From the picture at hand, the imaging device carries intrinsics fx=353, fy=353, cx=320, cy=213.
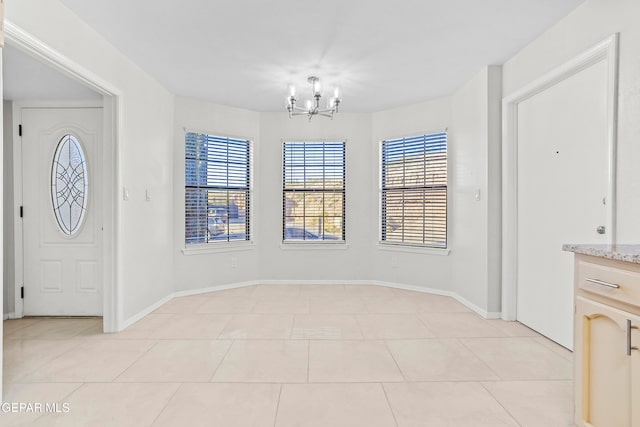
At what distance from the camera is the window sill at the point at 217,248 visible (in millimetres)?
4739

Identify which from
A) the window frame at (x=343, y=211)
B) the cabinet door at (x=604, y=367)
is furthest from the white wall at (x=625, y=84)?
the window frame at (x=343, y=211)

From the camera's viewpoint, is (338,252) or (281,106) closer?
(281,106)

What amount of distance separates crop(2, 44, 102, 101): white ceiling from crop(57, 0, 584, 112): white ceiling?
665 mm

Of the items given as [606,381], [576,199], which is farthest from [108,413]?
[576,199]

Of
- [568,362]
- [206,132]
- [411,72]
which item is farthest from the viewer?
[206,132]

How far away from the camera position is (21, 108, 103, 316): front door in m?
3.87

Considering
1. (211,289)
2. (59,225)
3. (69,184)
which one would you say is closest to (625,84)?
(211,289)

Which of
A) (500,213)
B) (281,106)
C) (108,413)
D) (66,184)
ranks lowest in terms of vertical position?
(108,413)

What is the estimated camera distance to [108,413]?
2.00 m

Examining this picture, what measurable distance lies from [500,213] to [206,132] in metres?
3.82

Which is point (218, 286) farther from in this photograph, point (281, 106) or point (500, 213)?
point (500, 213)

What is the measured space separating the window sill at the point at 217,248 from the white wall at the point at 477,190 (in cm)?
290

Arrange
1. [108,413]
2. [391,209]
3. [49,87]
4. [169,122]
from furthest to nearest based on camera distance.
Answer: [391,209] < [169,122] < [49,87] < [108,413]

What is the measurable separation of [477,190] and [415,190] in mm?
1129
